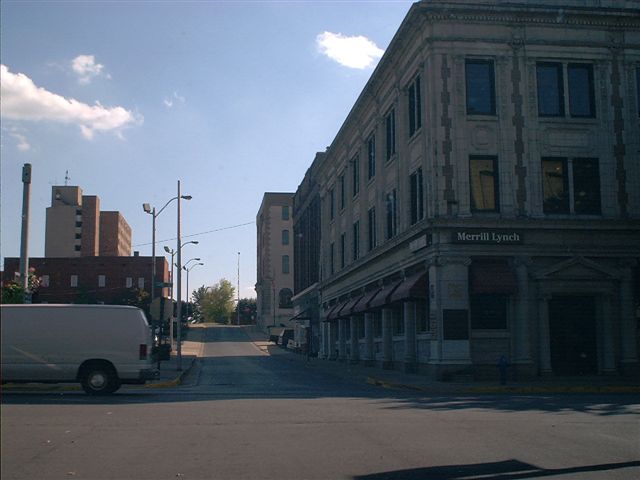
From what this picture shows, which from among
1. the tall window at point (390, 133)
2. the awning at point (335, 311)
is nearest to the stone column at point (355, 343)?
the awning at point (335, 311)

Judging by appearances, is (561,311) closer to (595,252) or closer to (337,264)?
(595,252)

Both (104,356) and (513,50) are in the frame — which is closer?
(104,356)

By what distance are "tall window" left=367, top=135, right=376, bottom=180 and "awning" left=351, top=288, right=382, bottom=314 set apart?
6.85m

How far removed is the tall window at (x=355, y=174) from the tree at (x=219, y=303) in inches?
4656

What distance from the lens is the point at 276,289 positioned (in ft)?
410

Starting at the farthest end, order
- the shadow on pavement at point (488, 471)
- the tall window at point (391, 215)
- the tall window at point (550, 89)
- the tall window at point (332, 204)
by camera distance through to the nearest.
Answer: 1. the tall window at point (332, 204)
2. the tall window at point (391, 215)
3. the tall window at point (550, 89)
4. the shadow on pavement at point (488, 471)

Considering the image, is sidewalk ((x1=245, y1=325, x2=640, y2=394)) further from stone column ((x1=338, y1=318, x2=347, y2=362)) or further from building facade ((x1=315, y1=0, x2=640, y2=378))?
stone column ((x1=338, y1=318, x2=347, y2=362))

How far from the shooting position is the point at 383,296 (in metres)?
38.7

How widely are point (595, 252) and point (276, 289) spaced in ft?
311

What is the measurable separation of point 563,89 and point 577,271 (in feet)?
25.9

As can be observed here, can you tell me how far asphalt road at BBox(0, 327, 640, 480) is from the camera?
32.5 ft

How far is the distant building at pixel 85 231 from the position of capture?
12450cm

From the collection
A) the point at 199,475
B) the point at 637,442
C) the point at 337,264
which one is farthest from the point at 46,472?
the point at 337,264

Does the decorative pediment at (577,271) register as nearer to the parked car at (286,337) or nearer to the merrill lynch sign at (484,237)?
the merrill lynch sign at (484,237)
